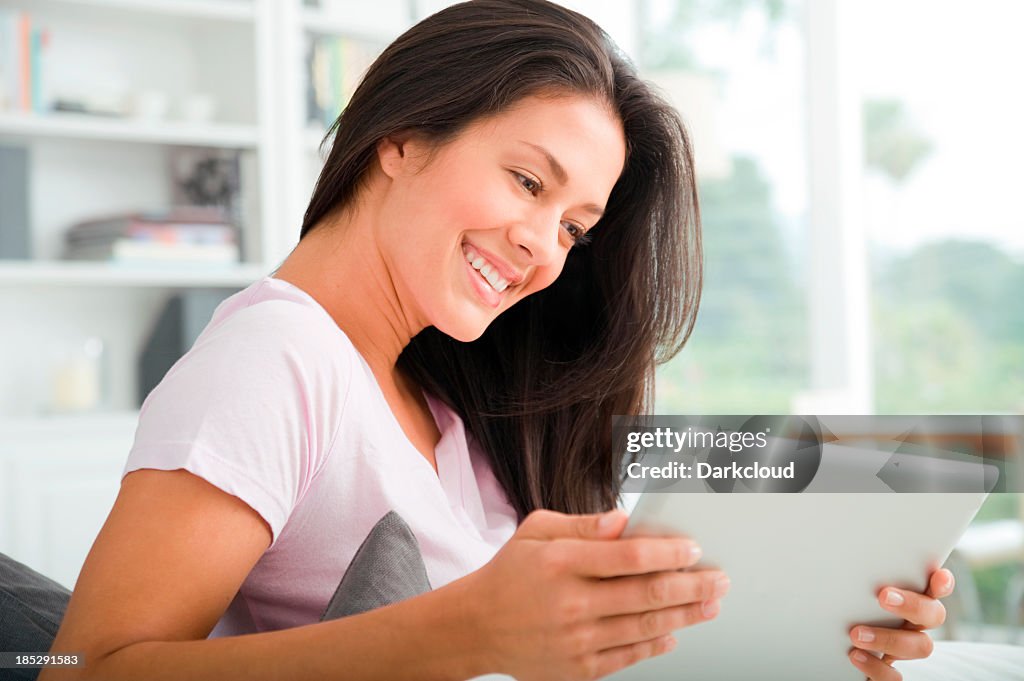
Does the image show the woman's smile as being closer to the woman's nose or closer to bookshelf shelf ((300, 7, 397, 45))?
the woman's nose

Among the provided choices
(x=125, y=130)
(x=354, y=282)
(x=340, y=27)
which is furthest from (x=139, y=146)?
(x=354, y=282)

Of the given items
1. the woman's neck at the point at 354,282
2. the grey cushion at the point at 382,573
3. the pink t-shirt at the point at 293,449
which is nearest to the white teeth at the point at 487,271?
the woman's neck at the point at 354,282

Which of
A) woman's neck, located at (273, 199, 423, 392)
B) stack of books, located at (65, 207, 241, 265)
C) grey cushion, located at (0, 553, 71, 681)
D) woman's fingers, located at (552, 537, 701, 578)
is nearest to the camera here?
woman's fingers, located at (552, 537, 701, 578)

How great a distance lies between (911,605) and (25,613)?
32.7 inches

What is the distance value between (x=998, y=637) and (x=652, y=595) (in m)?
3.59

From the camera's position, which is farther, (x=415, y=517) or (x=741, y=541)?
(x=415, y=517)

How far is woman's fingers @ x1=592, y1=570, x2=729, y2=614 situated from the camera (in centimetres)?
73

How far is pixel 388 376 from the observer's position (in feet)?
4.60

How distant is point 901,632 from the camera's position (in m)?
0.94

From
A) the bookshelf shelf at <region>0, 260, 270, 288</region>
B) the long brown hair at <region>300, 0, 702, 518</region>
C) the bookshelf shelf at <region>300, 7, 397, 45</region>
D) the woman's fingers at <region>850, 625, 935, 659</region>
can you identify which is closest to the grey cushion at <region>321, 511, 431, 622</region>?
the woman's fingers at <region>850, 625, 935, 659</region>

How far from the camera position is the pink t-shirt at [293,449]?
92 cm

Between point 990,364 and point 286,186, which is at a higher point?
point 286,186

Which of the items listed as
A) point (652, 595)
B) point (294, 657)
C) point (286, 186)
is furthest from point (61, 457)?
point (652, 595)

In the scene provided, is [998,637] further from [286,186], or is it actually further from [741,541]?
[741,541]
